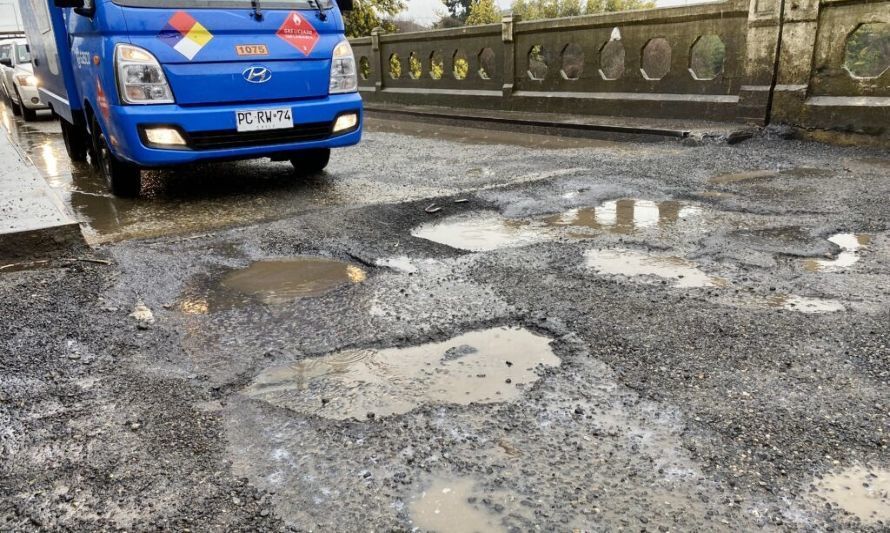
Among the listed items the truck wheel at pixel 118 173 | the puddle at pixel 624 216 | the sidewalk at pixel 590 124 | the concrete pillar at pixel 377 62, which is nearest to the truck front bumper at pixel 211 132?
the truck wheel at pixel 118 173

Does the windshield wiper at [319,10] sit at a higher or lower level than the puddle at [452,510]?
higher

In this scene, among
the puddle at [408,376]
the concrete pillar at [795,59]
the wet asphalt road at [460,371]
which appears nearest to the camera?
the wet asphalt road at [460,371]

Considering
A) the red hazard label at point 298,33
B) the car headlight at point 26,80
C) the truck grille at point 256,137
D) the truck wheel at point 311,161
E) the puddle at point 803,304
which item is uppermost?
the red hazard label at point 298,33

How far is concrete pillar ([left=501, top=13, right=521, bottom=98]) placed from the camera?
12.1 meters

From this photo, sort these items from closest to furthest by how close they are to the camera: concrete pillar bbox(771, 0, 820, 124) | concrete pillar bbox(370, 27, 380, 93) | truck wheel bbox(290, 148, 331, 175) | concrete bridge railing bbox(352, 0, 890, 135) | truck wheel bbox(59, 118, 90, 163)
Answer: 1. truck wheel bbox(290, 148, 331, 175)
2. concrete bridge railing bbox(352, 0, 890, 135)
3. concrete pillar bbox(771, 0, 820, 124)
4. truck wheel bbox(59, 118, 90, 163)
5. concrete pillar bbox(370, 27, 380, 93)

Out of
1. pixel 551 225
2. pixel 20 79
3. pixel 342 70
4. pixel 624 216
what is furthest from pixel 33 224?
pixel 20 79

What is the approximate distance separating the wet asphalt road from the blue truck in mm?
692

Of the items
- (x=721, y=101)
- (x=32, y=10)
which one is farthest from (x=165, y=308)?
(x=721, y=101)

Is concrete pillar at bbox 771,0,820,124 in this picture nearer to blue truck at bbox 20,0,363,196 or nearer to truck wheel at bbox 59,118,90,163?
blue truck at bbox 20,0,363,196

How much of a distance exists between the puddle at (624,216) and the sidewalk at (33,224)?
3.17 meters

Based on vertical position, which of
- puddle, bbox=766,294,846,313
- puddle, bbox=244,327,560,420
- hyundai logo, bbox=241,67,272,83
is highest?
hyundai logo, bbox=241,67,272,83

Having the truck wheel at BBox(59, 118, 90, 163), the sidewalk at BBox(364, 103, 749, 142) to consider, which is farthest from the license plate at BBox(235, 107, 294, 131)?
the sidewalk at BBox(364, 103, 749, 142)

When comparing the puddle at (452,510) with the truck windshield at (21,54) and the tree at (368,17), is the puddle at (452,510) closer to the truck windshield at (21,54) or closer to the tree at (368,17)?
the truck windshield at (21,54)

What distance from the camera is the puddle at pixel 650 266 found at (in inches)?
139
